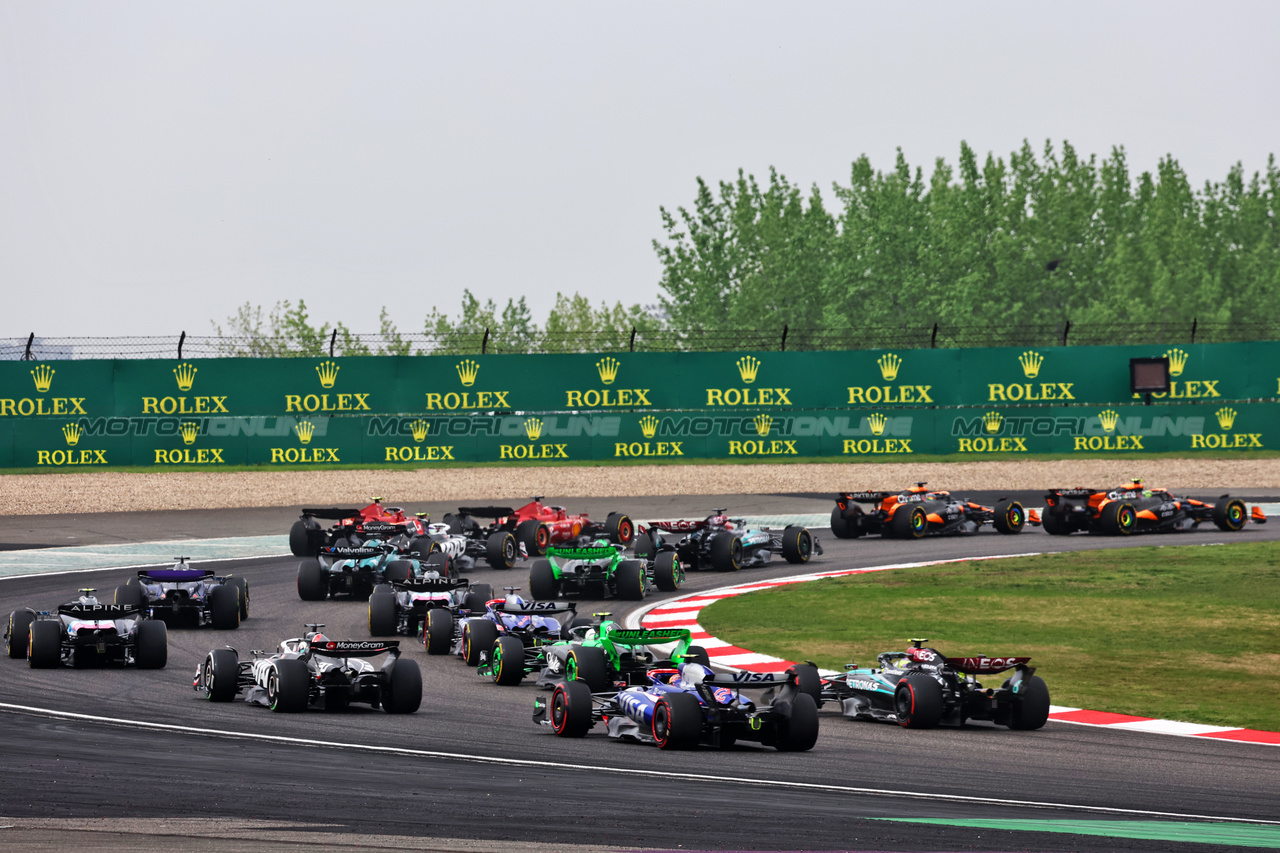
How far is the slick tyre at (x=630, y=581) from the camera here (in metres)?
20.6

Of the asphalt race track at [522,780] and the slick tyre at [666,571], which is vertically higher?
the slick tyre at [666,571]

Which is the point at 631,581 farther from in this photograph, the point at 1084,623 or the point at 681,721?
the point at 681,721

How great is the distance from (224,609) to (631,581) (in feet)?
18.3

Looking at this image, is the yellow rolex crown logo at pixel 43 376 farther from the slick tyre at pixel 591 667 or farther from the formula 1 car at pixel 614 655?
the slick tyre at pixel 591 667

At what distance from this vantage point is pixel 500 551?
81.3 feet

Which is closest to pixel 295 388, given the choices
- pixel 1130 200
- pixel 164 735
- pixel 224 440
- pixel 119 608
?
pixel 224 440

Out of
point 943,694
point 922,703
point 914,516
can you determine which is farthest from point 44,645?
point 914,516

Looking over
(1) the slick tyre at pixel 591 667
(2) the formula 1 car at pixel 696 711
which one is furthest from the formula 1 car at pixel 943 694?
(1) the slick tyre at pixel 591 667

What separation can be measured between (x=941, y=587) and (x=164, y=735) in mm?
13476

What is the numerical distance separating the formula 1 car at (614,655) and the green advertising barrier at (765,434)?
85.9ft

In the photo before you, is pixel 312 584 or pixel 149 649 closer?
pixel 149 649

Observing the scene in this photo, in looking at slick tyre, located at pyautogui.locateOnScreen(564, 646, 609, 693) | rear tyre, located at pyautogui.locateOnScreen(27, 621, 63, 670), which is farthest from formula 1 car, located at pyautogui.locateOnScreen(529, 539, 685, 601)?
slick tyre, located at pyautogui.locateOnScreen(564, 646, 609, 693)

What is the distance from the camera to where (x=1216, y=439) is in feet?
129

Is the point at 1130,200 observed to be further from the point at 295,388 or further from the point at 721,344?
the point at 295,388
